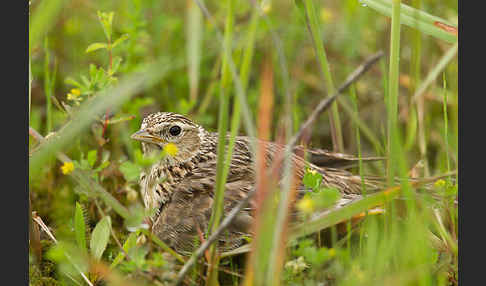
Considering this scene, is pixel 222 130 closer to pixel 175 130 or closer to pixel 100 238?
pixel 100 238

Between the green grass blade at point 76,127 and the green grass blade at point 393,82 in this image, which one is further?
the green grass blade at point 393,82

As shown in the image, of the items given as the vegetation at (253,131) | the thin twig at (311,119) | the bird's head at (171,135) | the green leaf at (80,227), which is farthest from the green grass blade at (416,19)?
the green leaf at (80,227)

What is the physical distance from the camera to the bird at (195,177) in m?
3.20

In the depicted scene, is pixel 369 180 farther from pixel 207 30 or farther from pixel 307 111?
pixel 207 30

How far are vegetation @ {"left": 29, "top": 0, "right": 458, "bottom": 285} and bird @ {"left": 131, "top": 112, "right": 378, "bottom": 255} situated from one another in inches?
5.0

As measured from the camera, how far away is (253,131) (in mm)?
2305

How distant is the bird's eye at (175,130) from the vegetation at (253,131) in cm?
26

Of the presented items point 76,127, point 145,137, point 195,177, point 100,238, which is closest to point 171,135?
point 145,137

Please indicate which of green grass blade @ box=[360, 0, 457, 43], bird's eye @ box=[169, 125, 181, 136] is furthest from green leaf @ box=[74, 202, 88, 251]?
green grass blade @ box=[360, 0, 457, 43]

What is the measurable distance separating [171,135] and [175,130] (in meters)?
0.04

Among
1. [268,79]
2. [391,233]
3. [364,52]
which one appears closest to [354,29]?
[364,52]

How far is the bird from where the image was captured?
3195 millimetres

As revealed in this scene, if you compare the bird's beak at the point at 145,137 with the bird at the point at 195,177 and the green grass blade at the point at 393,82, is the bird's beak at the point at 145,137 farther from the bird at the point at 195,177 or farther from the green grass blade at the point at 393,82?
the green grass blade at the point at 393,82

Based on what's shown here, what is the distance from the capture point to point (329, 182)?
3607mm
